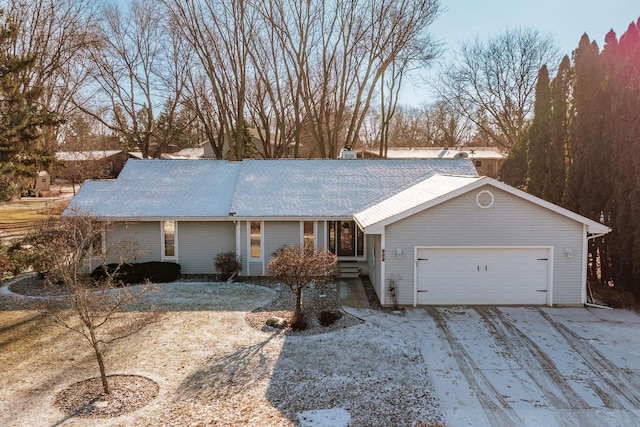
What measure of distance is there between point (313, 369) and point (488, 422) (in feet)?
11.3

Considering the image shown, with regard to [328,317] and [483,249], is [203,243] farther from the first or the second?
[483,249]

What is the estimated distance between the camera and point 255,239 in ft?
59.1

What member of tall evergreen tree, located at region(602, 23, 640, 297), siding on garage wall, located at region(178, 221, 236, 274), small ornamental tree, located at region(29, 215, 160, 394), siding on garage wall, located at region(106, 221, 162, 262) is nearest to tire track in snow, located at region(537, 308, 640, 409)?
tall evergreen tree, located at region(602, 23, 640, 297)

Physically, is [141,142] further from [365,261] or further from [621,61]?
[621,61]

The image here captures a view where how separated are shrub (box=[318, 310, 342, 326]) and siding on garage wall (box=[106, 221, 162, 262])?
8.34m

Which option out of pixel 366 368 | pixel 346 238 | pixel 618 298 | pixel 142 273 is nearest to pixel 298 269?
pixel 366 368

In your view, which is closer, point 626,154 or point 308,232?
point 626,154

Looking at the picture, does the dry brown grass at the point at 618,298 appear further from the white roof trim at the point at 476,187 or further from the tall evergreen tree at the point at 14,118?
the tall evergreen tree at the point at 14,118

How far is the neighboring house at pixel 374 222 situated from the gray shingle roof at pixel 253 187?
0.04 m

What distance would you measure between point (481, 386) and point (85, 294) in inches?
→ 293

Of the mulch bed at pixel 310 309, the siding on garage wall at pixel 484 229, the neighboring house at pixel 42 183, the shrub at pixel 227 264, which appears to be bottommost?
the mulch bed at pixel 310 309

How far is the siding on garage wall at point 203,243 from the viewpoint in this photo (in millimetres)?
18188

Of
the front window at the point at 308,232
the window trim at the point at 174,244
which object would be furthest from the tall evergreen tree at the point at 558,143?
the window trim at the point at 174,244

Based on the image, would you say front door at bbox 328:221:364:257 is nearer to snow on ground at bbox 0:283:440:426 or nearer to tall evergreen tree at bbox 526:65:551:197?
snow on ground at bbox 0:283:440:426
